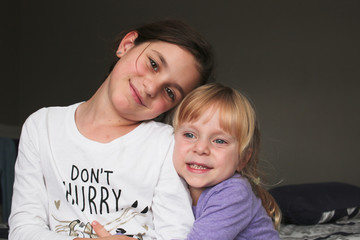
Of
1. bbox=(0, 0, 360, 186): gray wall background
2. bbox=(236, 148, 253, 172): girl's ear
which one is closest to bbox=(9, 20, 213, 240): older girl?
bbox=(236, 148, 253, 172): girl's ear

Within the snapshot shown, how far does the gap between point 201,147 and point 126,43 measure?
0.49 meters

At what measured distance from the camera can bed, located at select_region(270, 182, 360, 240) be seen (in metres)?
2.05

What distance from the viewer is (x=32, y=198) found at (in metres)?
1.24

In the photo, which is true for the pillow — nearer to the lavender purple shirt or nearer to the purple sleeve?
the lavender purple shirt

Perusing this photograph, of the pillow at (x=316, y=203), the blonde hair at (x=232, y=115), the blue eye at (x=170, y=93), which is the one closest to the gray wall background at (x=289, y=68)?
the pillow at (x=316, y=203)

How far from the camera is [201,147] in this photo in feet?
3.83

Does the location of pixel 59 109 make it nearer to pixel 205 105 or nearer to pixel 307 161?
pixel 205 105

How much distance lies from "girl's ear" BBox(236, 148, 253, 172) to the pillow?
39.7 inches

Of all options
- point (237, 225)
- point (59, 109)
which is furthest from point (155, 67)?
point (237, 225)

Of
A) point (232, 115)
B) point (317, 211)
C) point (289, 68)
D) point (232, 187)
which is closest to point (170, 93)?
point (232, 115)

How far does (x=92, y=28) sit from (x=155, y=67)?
→ 330 centimetres

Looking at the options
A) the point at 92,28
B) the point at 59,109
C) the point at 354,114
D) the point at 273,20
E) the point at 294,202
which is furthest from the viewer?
the point at 92,28

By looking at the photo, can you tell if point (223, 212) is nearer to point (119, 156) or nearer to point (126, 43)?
point (119, 156)

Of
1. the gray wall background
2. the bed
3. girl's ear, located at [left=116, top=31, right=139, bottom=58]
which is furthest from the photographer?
the gray wall background
